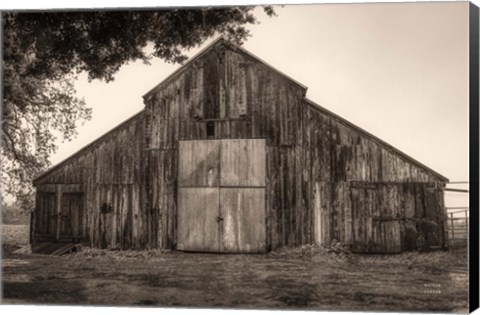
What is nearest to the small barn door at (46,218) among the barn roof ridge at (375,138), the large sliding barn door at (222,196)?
Result: the large sliding barn door at (222,196)

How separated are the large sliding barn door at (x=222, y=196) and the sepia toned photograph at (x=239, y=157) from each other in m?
0.03

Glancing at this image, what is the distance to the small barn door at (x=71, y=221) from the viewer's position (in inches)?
531

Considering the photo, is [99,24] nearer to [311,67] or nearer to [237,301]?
[311,67]

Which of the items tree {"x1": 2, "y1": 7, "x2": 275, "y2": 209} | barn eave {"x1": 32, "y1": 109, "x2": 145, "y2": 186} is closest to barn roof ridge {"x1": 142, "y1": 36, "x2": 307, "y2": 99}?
tree {"x1": 2, "y1": 7, "x2": 275, "y2": 209}

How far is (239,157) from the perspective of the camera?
1336cm

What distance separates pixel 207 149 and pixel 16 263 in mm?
4941

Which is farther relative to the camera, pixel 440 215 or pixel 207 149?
pixel 207 149

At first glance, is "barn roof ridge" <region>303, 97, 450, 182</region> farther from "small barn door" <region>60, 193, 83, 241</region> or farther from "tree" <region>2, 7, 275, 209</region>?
"small barn door" <region>60, 193, 83, 241</region>

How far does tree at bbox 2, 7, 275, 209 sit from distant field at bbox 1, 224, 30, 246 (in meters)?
0.52

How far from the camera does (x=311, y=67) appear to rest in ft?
40.8

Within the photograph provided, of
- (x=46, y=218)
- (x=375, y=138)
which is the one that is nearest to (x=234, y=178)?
(x=375, y=138)

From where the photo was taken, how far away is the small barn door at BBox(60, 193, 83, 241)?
44.2ft

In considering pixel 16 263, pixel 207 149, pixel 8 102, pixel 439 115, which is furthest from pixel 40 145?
pixel 439 115

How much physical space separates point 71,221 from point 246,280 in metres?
4.44
